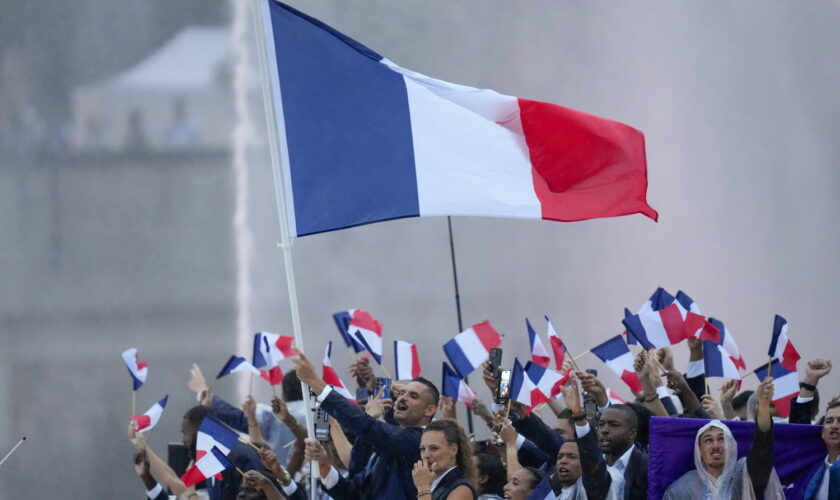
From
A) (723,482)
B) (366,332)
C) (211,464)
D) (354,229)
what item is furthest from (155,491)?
(354,229)

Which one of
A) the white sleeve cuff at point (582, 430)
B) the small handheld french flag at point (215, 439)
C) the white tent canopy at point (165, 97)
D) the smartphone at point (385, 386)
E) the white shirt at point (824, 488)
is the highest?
the white tent canopy at point (165, 97)

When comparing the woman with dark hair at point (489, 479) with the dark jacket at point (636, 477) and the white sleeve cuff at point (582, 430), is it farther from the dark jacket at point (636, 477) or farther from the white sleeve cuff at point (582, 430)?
the white sleeve cuff at point (582, 430)

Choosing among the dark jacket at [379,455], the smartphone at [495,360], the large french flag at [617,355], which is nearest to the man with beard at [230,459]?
the dark jacket at [379,455]

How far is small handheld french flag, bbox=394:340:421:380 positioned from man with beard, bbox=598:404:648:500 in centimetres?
253

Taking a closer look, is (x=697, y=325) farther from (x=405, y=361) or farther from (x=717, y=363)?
(x=405, y=361)

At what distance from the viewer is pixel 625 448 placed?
655cm

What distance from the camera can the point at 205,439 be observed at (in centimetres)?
734

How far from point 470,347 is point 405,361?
26.2 inches

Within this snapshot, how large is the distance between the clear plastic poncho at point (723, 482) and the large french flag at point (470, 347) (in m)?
2.58

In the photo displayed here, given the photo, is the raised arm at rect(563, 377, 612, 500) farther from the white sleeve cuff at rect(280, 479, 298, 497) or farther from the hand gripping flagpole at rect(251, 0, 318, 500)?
the white sleeve cuff at rect(280, 479, 298, 497)

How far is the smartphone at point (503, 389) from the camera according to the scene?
691cm

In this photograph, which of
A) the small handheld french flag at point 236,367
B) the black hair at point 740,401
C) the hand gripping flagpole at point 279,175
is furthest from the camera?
the small handheld french flag at point 236,367

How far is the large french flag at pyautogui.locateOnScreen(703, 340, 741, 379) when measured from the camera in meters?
7.79

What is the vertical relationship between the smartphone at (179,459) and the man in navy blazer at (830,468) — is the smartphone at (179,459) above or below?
below
